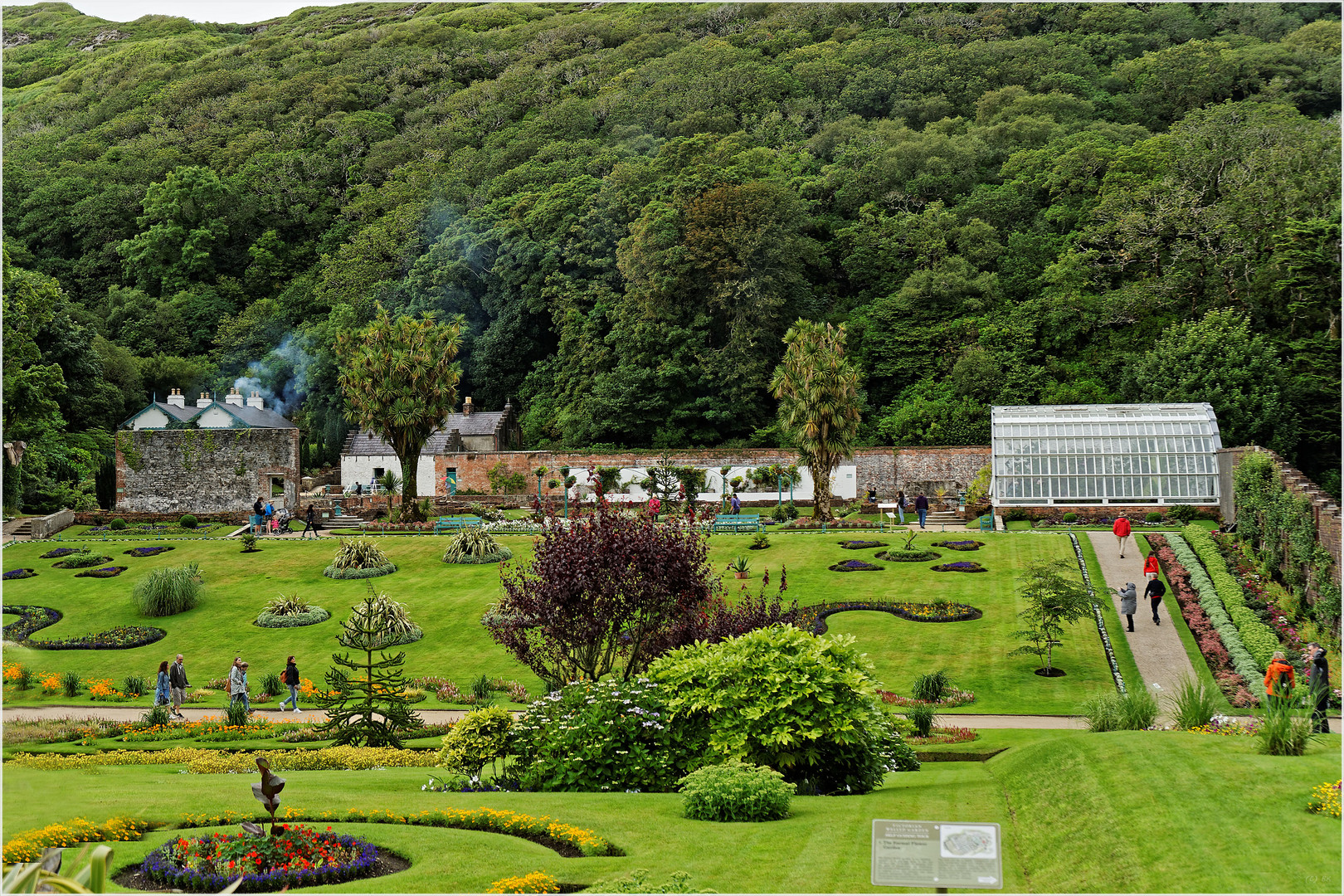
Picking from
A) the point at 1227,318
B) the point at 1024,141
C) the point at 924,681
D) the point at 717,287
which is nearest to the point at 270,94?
the point at 717,287

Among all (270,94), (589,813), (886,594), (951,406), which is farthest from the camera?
(270,94)

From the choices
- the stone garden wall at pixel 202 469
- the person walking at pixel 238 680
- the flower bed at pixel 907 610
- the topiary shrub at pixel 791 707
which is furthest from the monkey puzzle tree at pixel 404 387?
the topiary shrub at pixel 791 707

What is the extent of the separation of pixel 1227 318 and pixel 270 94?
292 ft

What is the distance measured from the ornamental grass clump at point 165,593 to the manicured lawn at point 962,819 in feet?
54.4

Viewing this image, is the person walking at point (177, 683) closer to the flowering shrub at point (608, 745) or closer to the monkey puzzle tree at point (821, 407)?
the flowering shrub at point (608, 745)

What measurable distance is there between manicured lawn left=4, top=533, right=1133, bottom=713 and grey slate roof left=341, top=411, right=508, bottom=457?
1721 cm

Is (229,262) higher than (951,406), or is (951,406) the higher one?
(229,262)

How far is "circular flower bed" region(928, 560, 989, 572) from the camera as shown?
1120 inches

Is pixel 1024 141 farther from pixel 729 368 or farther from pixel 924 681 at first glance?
pixel 924 681

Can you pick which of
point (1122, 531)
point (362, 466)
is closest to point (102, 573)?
point (362, 466)

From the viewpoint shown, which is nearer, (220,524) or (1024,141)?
(220,524)

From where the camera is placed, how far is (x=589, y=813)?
34.4ft

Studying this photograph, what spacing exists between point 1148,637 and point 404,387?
1133 inches

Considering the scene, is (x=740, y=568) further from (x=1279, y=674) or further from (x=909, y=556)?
(x=1279, y=674)
